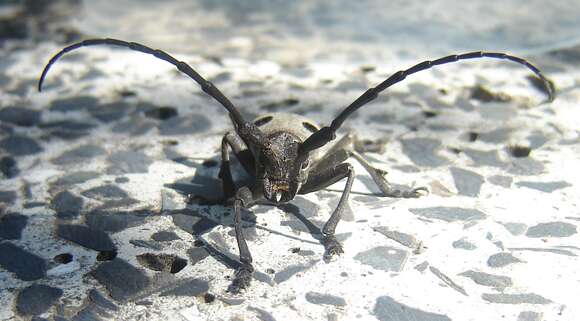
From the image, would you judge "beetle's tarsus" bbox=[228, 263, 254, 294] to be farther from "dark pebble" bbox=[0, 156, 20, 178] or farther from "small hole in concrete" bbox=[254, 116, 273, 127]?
"dark pebble" bbox=[0, 156, 20, 178]

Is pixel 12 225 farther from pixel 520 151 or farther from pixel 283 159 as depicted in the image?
pixel 520 151

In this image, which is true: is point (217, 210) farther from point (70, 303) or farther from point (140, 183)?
point (70, 303)

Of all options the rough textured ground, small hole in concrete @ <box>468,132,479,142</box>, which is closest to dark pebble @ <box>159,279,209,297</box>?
the rough textured ground

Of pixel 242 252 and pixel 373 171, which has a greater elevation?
pixel 373 171

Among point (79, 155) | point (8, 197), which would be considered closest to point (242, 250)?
point (8, 197)

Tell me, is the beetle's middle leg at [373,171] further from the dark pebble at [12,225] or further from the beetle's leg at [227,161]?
the dark pebble at [12,225]

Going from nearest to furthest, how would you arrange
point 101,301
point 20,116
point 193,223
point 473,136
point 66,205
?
point 101,301
point 193,223
point 66,205
point 473,136
point 20,116
